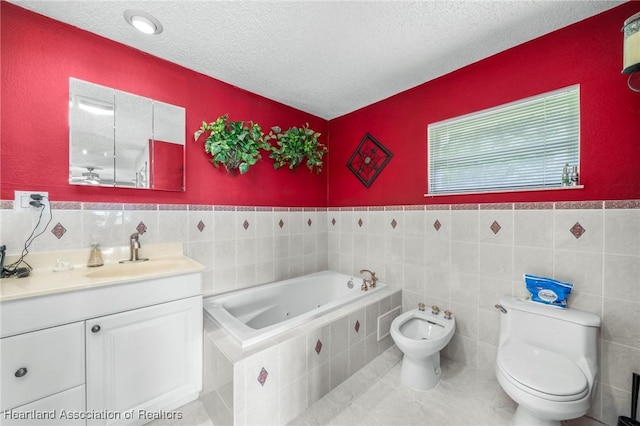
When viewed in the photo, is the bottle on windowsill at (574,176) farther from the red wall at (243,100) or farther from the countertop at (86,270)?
the countertop at (86,270)

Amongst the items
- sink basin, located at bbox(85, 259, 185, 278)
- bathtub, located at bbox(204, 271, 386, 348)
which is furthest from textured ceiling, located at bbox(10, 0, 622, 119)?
bathtub, located at bbox(204, 271, 386, 348)

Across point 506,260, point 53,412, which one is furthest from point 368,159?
point 53,412

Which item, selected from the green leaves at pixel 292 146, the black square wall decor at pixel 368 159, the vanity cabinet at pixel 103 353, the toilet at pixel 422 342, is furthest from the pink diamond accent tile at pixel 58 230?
the black square wall decor at pixel 368 159

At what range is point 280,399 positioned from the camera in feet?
4.70

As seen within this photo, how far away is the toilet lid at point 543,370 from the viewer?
1167 mm

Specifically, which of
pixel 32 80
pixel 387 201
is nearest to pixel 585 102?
pixel 387 201

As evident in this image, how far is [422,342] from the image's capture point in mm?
1657

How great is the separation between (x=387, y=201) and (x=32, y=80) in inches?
109

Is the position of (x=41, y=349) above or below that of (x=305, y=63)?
below

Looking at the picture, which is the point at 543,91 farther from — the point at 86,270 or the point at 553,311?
the point at 86,270

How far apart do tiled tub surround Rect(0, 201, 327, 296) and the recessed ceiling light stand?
3.88 feet

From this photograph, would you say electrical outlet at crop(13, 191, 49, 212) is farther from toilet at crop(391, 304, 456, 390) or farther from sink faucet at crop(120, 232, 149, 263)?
toilet at crop(391, 304, 456, 390)

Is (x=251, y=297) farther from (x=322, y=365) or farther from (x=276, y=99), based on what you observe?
(x=276, y=99)

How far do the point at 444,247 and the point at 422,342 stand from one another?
0.83 m
